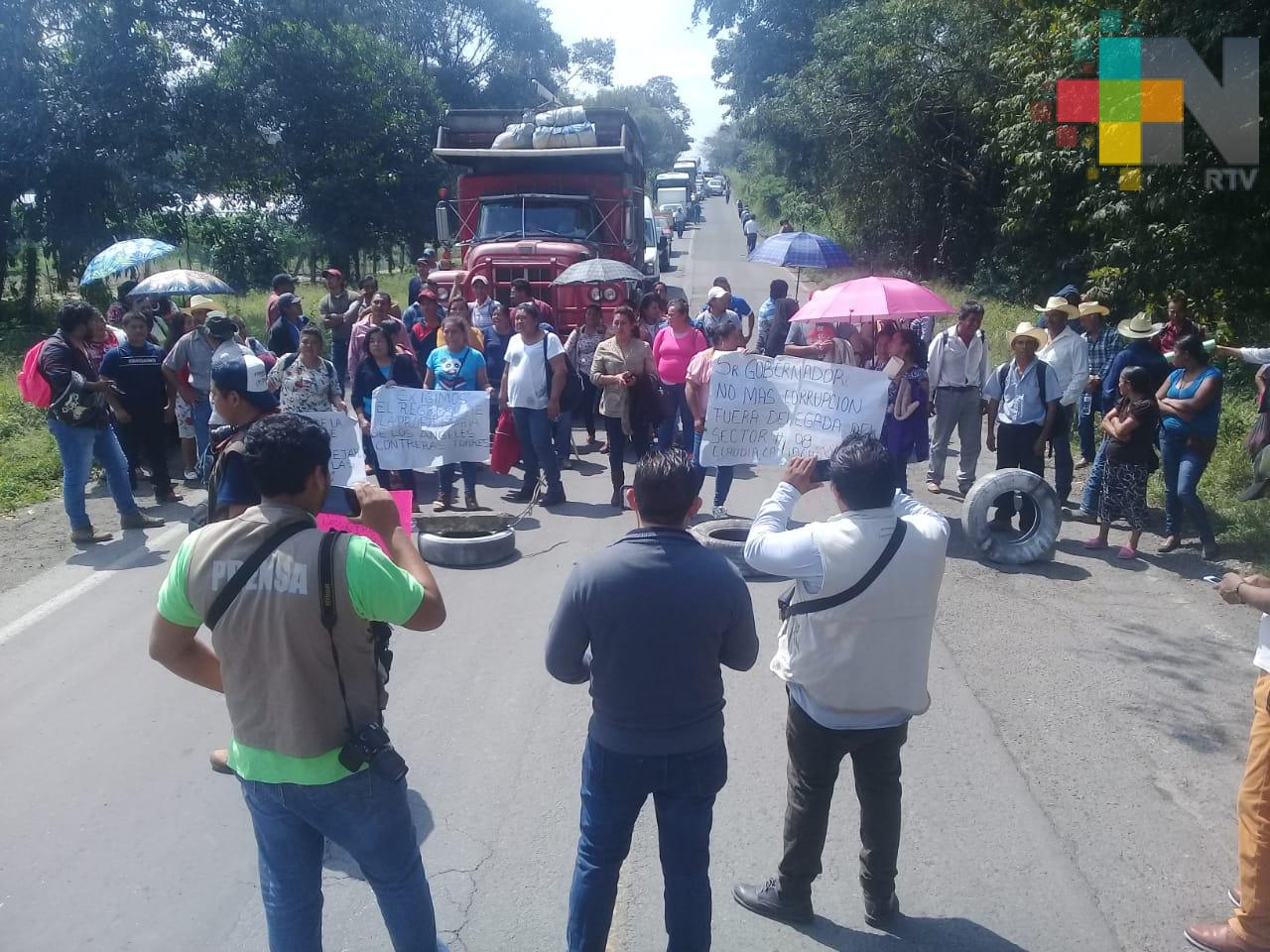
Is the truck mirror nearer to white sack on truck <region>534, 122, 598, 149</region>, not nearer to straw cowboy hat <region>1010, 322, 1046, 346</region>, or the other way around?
white sack on truck <region>534, 122, 598, 149</region>

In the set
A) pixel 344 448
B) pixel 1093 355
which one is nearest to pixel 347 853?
pixel 344 448

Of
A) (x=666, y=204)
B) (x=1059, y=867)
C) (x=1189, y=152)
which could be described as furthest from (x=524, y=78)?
(x=1059, y=867)

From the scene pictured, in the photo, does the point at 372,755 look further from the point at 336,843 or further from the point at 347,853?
the point at 347,853

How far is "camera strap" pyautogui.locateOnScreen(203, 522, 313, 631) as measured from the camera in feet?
8.67

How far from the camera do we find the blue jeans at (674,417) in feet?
30.3

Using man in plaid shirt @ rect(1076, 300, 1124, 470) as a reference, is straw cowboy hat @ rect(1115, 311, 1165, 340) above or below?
above

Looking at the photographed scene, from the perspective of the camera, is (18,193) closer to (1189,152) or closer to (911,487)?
(911,487)

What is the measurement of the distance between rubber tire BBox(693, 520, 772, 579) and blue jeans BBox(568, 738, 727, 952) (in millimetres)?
3958

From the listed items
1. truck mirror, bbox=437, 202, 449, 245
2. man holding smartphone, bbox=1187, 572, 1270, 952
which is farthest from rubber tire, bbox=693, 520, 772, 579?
truck mirror, bbox=437, 202, 449, 245

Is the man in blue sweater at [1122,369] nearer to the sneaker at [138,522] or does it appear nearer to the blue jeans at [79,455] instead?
the sneaker at [138,522]

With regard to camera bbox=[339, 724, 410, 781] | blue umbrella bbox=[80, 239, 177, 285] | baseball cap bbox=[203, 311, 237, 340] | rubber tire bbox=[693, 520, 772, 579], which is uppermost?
blue umbrella bbox=[80, 239, 177, 285]

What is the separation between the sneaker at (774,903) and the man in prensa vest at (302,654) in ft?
4.30

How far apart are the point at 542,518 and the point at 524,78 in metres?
44.7

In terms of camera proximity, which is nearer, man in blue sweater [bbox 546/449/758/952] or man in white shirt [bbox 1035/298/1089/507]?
man in blue sweater [bbox 546/449/758/952]
